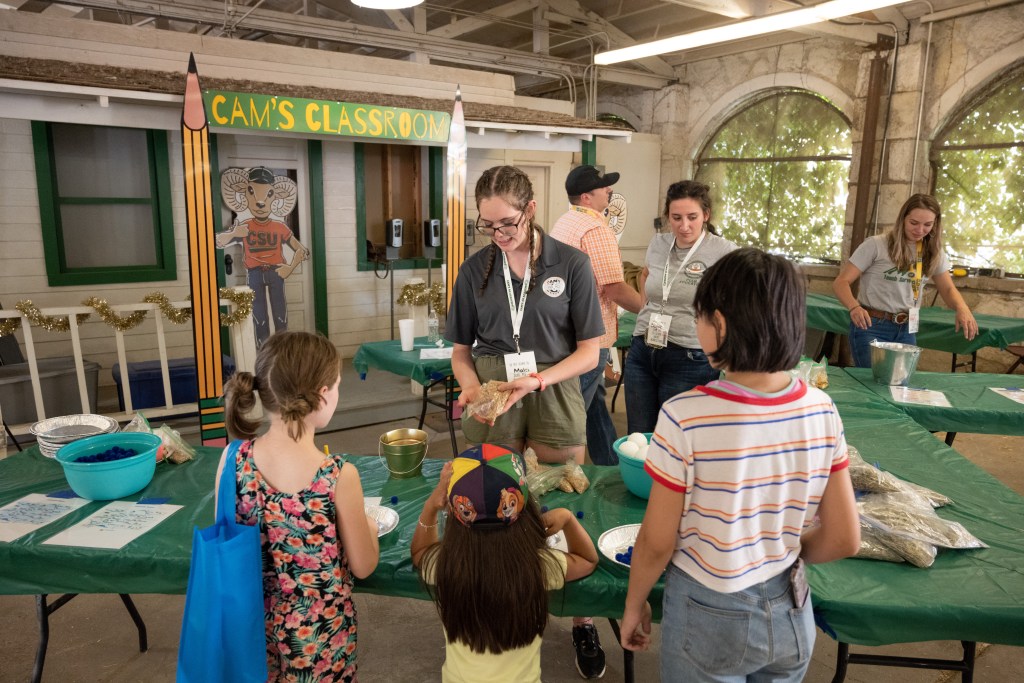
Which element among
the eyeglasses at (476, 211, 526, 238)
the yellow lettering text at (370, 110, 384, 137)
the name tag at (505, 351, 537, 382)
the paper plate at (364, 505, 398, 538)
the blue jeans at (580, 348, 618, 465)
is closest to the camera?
the paper plate at (364, 505, 398, 538)

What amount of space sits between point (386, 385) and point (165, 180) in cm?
294

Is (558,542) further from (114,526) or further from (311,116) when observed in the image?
(311,116)

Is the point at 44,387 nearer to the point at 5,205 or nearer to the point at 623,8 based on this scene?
the point at 5,205

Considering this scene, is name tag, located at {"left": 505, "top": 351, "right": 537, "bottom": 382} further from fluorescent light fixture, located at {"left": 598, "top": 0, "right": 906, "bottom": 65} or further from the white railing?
fluorescent light fixture, located at {"left": 598, "top": 0, "right": 906, "bottom": 65}

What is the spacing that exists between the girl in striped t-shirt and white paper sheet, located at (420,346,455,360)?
3302mm

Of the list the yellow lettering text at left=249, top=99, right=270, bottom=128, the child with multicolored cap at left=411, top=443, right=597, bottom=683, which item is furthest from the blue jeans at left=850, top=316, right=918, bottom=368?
the yellow lettering text at left=249, top=99, right=270, bottom=128

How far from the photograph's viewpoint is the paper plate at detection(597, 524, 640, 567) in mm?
1810

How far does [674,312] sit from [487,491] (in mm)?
1932

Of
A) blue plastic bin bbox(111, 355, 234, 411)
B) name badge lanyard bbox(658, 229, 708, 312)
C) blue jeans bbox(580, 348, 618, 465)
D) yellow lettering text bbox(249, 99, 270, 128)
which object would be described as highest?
yellow lettering text bbox(249, 99, 270, 128)

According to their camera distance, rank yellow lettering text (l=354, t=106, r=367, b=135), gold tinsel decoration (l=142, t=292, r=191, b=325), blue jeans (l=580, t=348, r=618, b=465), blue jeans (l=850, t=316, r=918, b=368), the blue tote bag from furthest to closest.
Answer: yellow lettering text (l=354, t=106, r=367, b=135)
gold tinsel decoration (l=142, t=292, r=191, b=325)
blue jeans (l=850, t=316, r=918, b=368)
blue jeans (l=580, t=348, r=618, b=465)
the blue tote bag

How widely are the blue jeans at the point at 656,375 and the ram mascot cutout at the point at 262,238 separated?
12.5 ft

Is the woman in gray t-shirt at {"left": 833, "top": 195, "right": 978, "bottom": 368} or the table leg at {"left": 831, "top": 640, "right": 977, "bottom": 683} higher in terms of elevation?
the woman in gray t-shirt at {"left": 833, "top": 195, "right": 978, "bottom": 368}

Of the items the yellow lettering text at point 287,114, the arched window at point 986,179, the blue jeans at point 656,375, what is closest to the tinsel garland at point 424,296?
the yellow lettering text at point 287,114

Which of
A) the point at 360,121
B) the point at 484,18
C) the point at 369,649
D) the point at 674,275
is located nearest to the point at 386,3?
the point at 360,121
